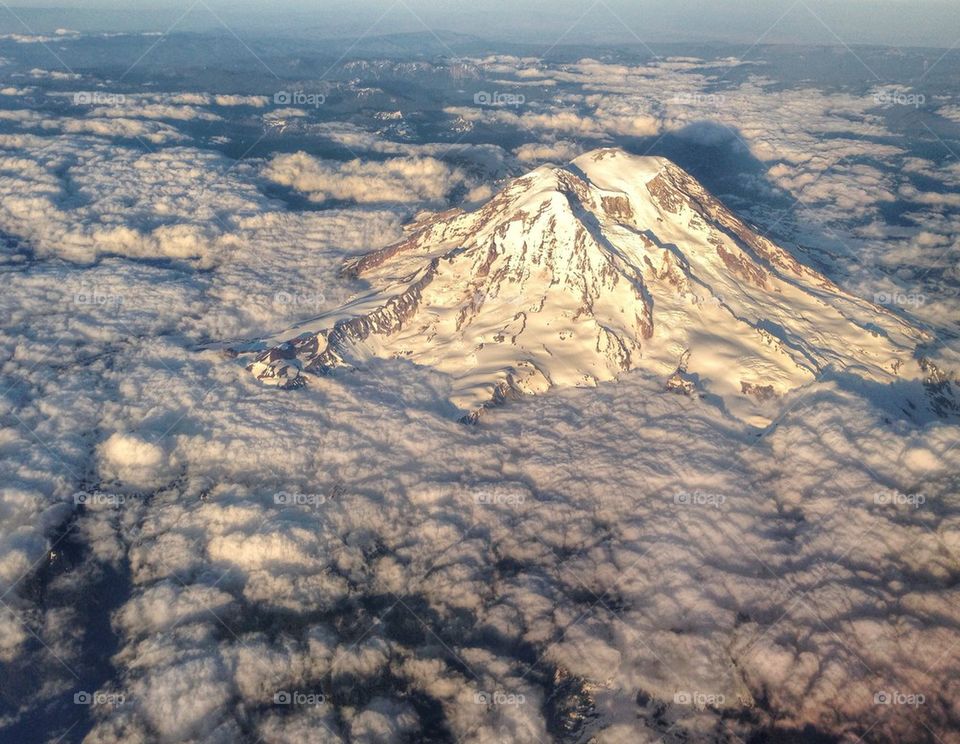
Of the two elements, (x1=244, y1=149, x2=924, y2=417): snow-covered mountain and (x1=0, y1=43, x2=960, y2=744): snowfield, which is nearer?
(x1=0, y1=43, x2=960, y2=744): snowfield

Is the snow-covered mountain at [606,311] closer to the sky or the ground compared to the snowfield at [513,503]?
closer to the sky

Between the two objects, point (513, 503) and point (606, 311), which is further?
point (606, 311)

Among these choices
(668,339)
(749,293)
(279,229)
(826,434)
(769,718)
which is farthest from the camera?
(279,229)

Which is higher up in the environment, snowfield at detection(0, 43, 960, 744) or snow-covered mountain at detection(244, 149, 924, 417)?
snow-covered mountain at detection(244, 149, 924, 417)

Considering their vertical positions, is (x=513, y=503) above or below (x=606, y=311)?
below

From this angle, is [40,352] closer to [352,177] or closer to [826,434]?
[826,434]

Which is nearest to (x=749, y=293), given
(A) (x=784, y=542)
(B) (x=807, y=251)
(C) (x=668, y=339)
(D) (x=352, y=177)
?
(C) (x=668, y=339)

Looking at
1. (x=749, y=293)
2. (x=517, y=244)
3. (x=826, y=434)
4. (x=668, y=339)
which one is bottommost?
(x=826, y=434)

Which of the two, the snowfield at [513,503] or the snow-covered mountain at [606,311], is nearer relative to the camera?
the snowfield at [513,503]
